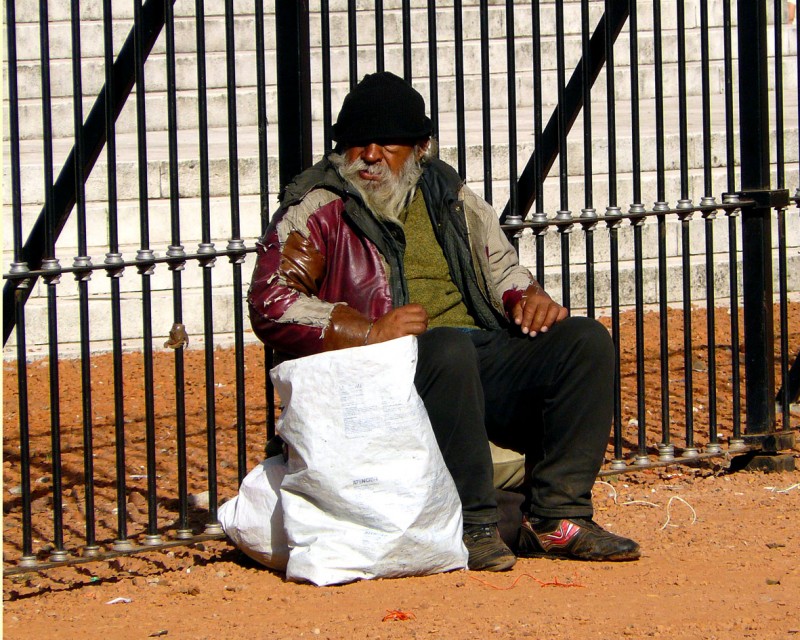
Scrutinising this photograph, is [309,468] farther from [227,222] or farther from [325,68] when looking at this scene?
[227,222]

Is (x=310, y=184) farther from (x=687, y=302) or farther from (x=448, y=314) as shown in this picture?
(x=687, y=302)

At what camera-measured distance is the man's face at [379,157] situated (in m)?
4.13

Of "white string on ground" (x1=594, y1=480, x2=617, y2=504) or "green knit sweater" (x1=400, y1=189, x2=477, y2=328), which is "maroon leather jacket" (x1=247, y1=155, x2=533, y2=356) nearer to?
"green knit sweater" (x1=400, y1=189, x2=477, y2=328)

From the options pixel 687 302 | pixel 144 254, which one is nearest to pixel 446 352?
pixel 144 254

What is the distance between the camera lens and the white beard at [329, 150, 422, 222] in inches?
161

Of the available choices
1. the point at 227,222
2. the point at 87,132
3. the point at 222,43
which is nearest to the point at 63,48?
the point at 222,43

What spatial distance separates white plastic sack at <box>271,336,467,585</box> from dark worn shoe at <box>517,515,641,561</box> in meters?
0.44

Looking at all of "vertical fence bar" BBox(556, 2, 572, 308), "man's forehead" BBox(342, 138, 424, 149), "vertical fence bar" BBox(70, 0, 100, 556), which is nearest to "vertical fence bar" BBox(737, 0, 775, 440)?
"vertical fence bar" BBox(556, 2, 572, 308)

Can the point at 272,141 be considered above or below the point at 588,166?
above

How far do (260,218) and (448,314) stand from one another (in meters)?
2.20

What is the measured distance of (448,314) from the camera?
13.7 ft

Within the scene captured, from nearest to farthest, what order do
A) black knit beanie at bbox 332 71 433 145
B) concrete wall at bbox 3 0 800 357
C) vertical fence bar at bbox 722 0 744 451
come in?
black knit beanie at bbox 332 71 433 145, vertical fence bar at bbox 722 0 744 451, concrete wall at bbox 3 0 800 357

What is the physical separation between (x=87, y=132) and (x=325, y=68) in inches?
32.6

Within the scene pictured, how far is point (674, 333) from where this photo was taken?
25.4ft
